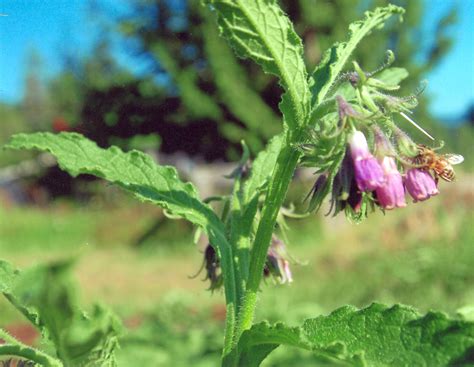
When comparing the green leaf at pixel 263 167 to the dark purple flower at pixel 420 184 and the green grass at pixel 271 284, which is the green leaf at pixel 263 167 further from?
the green grass at pixel 271 284

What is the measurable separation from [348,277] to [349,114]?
8182 mm

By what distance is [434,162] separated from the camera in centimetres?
135

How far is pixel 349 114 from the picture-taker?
1.19 m

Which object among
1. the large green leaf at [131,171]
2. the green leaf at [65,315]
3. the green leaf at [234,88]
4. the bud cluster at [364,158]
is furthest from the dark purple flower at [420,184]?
the green leaf at [234,88]

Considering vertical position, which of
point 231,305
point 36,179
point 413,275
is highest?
point 231,305

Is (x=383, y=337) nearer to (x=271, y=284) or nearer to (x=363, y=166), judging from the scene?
(x=363, y=166)

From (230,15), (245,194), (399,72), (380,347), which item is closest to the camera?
(380,347)

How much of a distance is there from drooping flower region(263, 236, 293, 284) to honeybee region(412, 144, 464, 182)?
16.5 inches

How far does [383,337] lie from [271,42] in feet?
1.52

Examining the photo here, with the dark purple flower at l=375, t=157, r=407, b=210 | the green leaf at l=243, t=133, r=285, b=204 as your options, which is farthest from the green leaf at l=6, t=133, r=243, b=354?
the dark purple flower at l=375, t=157, r=407, b=210

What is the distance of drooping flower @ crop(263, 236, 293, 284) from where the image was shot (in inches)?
65.1

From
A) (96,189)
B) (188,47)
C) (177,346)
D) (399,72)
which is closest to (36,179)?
(96,189)

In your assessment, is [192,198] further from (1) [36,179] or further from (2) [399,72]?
(1) [36,179]

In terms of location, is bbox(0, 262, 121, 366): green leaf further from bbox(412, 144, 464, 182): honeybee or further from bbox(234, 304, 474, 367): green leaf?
bbox(412, 144, 464, 182): honeybee
